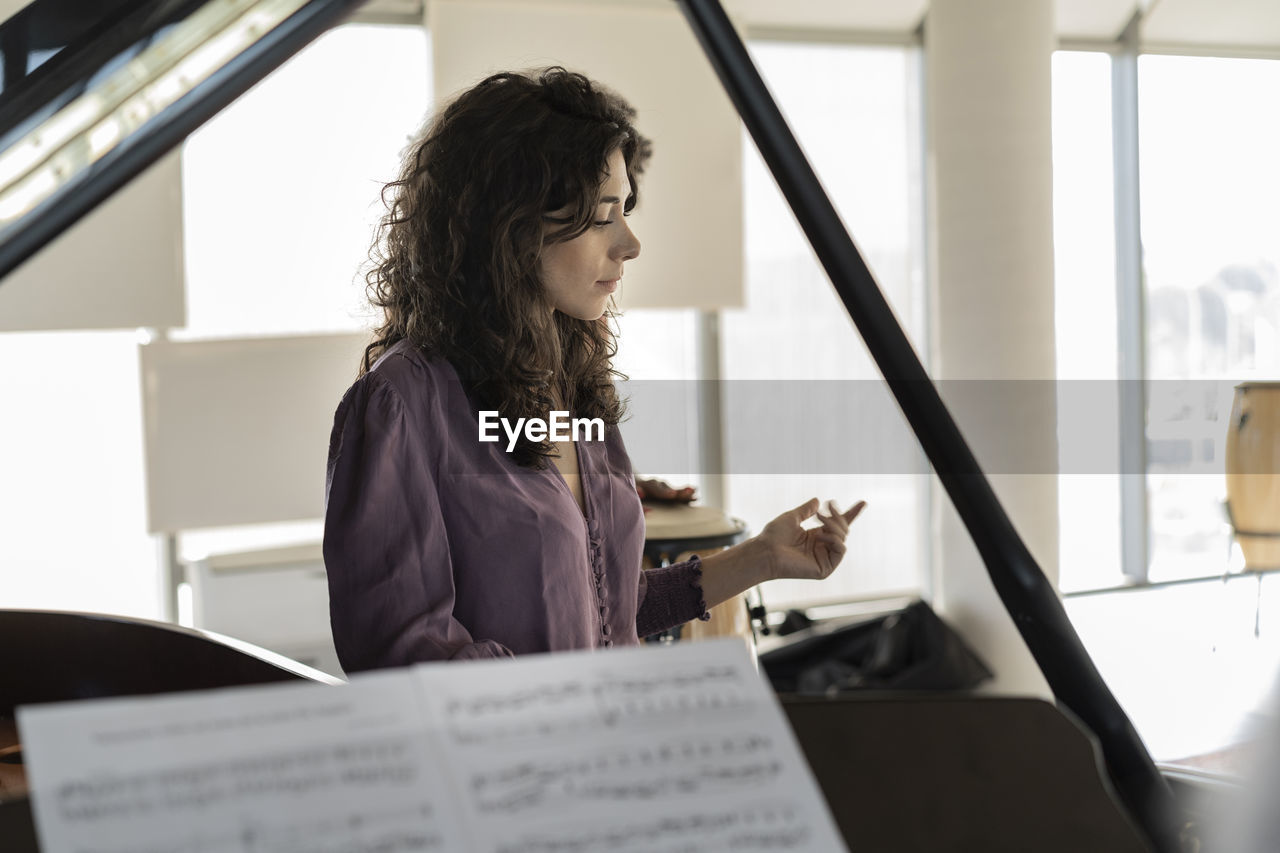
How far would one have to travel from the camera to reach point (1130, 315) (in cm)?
425

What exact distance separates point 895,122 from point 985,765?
3.74m

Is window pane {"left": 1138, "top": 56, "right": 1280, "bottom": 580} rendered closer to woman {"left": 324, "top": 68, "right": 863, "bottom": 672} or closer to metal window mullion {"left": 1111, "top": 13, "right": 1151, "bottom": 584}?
metal window mullion {"left": 1111, "top": 13, "right": 1151, "bottom": 584}

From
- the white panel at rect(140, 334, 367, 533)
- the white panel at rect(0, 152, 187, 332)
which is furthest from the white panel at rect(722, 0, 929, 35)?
the white panel at rect(0, 152, 187, 332)

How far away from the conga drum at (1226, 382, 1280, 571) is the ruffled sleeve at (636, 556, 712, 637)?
4.98ft

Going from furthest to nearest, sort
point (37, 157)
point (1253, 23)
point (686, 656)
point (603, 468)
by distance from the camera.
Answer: point (1253, 23)
point (603, 468)
point (37, 157)
point (686, 656)

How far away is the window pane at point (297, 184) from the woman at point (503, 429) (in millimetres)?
2197

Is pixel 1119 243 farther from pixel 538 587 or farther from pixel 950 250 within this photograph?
pixel 538 587

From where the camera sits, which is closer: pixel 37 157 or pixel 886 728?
pixel 886 728

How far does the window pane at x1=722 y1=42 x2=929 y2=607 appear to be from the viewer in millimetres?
4094

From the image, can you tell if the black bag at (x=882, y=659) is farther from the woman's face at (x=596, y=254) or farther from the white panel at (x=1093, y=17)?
the woman's face at (x=596, y=254)

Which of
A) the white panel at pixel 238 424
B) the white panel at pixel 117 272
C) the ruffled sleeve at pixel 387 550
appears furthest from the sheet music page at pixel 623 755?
the white panel at pixel 117 272

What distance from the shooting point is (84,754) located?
0.57m

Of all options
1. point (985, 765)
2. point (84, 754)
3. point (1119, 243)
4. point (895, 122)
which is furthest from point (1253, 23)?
point (84, 754)

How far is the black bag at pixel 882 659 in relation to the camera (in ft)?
12.0
